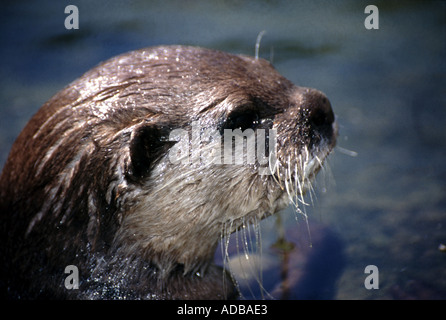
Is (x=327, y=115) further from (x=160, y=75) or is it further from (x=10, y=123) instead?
(x=10, y=123)

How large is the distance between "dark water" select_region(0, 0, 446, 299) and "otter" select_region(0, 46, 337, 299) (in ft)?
1.67

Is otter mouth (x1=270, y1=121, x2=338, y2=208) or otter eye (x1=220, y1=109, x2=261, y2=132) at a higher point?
otter eye (x1=220, y1=109, x2=261, y2=132)

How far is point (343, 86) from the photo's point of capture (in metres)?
5.45

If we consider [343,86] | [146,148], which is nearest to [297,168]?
[146,148]

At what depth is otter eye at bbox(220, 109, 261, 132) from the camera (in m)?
2.66

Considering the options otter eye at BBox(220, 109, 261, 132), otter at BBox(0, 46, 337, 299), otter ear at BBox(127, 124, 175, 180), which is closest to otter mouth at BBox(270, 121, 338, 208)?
otter at BBox(0, 46, 337, 299)

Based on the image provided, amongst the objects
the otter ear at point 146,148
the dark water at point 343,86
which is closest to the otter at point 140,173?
the otter ear at point 146,148

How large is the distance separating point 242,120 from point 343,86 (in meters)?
2.96

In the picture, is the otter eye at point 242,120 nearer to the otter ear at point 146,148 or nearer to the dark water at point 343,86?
the otter ear at point 146,148

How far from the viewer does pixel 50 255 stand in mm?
2623

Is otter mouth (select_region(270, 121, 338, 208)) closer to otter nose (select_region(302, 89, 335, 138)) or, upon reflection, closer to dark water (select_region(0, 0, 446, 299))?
otter nose (select_region(302, 89, 335, 138))

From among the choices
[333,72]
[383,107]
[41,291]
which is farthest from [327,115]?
[333,72]

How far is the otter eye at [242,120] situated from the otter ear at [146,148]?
10.8 inches
